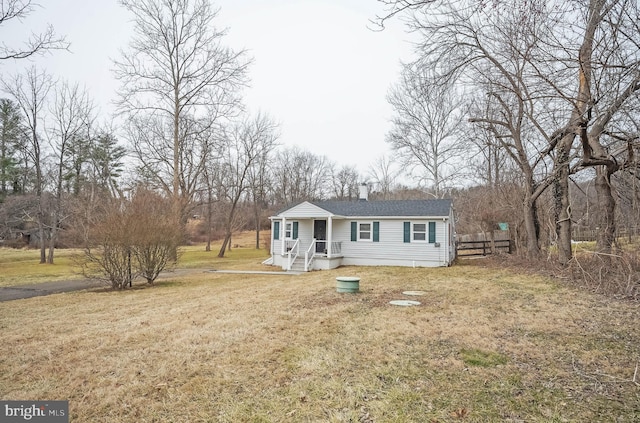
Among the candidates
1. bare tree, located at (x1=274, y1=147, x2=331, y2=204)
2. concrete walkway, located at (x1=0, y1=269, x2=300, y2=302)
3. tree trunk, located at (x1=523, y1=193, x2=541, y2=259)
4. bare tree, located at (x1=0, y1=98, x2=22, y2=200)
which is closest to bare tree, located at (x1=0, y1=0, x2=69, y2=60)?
concrete walkway, located at (x1=0, y1=269, x2=300, y2=302)

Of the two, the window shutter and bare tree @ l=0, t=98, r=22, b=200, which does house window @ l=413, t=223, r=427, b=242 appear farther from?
bare tree @ l=0, t=98, r=22, b=200

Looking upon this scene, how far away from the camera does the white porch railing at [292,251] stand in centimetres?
1702

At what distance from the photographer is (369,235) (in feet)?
58.5

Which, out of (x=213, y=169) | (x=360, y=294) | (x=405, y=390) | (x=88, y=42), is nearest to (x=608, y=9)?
(x=405, y=390)

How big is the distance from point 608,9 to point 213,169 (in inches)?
1149

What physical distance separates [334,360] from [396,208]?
13.7 m

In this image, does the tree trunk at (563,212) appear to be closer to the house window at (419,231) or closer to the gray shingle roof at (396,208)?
the gray shingle roof at (396,208)

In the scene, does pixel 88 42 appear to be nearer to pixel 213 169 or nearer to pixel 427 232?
pixel 427 232

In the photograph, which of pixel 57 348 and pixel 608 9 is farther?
pixel 57 348

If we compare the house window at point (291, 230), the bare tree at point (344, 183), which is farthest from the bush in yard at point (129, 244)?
the bare tree at point (344, 183)

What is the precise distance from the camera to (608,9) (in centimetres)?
418

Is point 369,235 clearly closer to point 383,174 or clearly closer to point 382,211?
point 382,211

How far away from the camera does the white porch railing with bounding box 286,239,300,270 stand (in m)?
17.0

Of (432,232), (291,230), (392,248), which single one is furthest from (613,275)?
(291,230)
